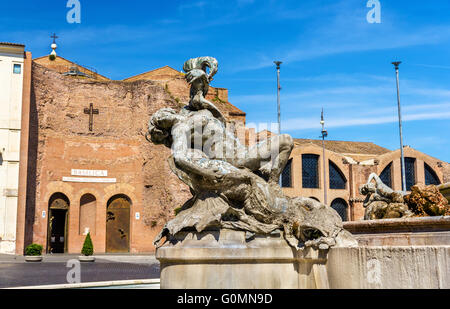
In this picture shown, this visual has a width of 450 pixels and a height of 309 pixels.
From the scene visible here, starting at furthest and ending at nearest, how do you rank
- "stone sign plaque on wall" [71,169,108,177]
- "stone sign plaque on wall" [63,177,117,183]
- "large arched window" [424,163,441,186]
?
1. "large arched window" [424,163,441,186]
2. "stone sign plaque on wall" [71,169,108,177]
3. "stone sign plaque on wall" [63,177,117,183]

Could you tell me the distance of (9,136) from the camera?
27359 mm

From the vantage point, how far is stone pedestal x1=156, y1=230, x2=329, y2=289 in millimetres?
3607

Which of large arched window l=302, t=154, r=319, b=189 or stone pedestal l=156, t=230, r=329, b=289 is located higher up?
large arched window l=302, t=154, r=319, b=189

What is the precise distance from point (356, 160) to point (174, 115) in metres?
39.2

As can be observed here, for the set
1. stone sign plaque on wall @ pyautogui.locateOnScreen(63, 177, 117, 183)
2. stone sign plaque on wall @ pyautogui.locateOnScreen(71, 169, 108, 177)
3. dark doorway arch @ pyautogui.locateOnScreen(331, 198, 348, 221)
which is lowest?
dark doorway arch @ pyautogui.locateOnScreen(331, 198, 348, 221)

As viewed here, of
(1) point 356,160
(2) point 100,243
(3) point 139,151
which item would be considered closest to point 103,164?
(3) point 139,151

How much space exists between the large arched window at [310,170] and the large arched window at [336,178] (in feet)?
4.06

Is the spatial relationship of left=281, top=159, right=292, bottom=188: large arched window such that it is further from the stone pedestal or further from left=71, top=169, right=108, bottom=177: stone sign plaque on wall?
the stone pedestal

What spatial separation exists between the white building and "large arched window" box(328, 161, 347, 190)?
872 inches

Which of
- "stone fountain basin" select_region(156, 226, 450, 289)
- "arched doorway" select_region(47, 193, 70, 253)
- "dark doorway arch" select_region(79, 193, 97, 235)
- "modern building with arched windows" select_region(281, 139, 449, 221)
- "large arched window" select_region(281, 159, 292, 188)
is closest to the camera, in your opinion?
"stone fountain basin" select_region(156, 226, 450, 289)

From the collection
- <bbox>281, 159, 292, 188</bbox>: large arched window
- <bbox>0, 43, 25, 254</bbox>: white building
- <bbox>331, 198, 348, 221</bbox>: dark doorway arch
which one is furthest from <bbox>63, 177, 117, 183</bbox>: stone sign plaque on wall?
<bbox>331, 198, 348, 221</bbox>: dark doorway arch

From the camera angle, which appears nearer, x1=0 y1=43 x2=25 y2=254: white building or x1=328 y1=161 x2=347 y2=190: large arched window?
x1=0 y1=43 x2=25 y2=254: white building

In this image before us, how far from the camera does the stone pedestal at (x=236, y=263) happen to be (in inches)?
142

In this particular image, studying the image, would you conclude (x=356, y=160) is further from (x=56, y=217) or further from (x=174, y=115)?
(x=174, y=115)
